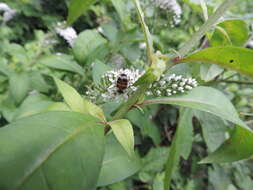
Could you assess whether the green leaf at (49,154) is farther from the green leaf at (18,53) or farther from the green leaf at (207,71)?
the green leaf at (18,53)

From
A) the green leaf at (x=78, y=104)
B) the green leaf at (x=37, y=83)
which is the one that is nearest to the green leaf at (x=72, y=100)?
the green leaf at (x=78, y=104)

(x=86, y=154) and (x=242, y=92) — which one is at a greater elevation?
(x=86, y=154)

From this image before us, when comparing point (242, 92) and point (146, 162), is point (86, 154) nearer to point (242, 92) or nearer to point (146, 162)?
point (146, 162)

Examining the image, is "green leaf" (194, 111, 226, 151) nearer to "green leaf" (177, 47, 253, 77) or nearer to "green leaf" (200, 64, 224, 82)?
"green leaf" (200, 64, 224, 82)

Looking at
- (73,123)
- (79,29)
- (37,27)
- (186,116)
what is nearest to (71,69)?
(186,116)

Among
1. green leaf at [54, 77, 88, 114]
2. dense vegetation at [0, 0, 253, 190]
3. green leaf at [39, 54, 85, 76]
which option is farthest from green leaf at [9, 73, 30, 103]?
green leaf at [54, 77, 88, 114]
